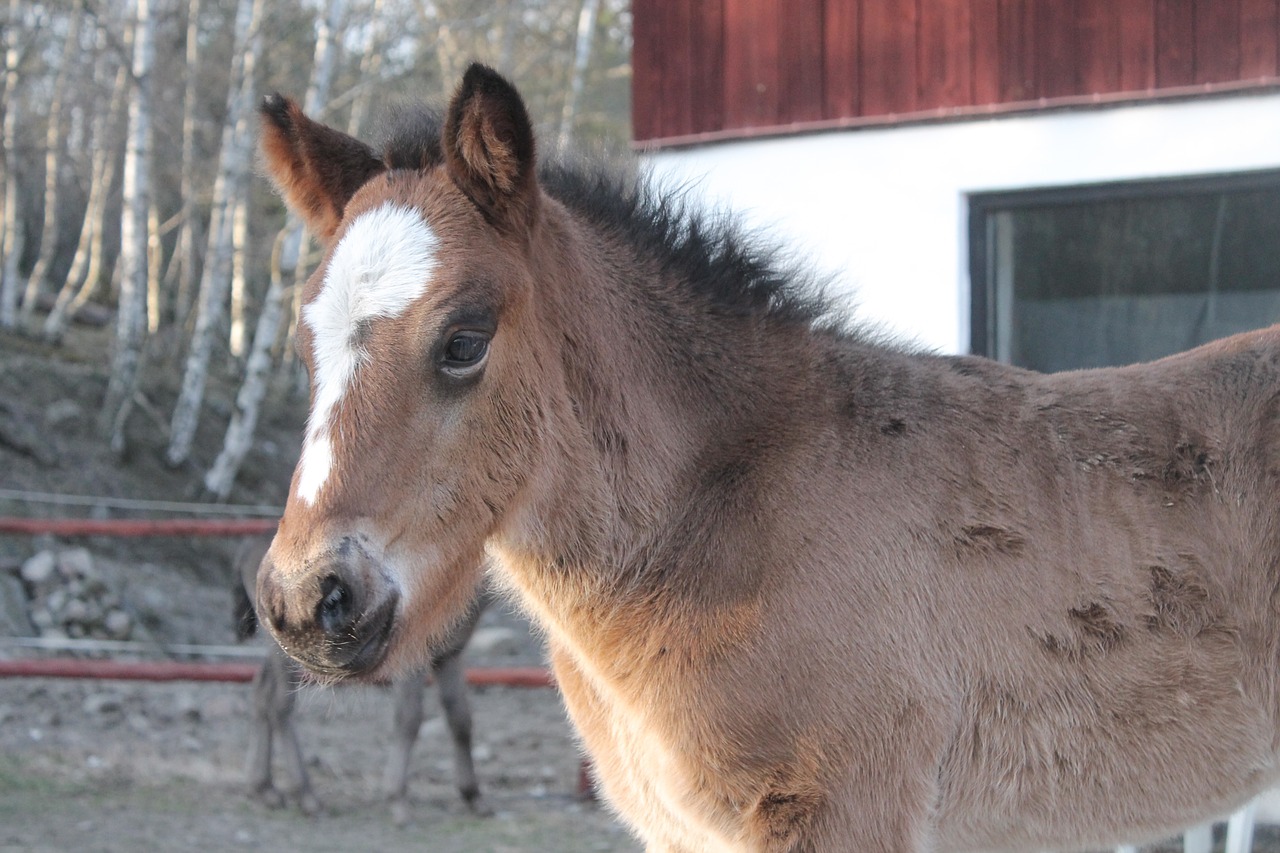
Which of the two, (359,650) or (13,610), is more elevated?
(359,650)

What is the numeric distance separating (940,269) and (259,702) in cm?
435

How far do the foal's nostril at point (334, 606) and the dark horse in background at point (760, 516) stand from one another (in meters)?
0.05

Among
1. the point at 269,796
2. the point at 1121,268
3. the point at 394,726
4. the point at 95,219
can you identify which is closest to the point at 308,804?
the point at 269,796

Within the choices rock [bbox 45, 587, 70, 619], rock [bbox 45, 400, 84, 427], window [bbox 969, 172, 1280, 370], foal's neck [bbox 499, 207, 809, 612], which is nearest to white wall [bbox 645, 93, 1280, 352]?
window [bbox 969, 172, 1280, 370]

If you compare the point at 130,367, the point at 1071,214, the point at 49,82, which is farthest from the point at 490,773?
the point at 49,82

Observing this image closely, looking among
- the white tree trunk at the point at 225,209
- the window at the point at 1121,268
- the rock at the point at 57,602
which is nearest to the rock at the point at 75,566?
the rock at the point at 57,602

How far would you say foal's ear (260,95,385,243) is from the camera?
2904mm

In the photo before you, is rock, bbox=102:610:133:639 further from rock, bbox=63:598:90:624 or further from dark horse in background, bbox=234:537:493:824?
dark horse in background, bbox=234:537:493:824

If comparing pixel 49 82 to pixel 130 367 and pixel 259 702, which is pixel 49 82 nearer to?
pixel 130 367

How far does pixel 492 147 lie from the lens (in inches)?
100

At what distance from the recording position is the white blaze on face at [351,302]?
2365mm

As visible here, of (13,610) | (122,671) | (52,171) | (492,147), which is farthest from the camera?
(52,171)

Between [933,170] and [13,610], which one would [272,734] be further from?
[933,170]

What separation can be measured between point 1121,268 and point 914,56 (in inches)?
57.8
